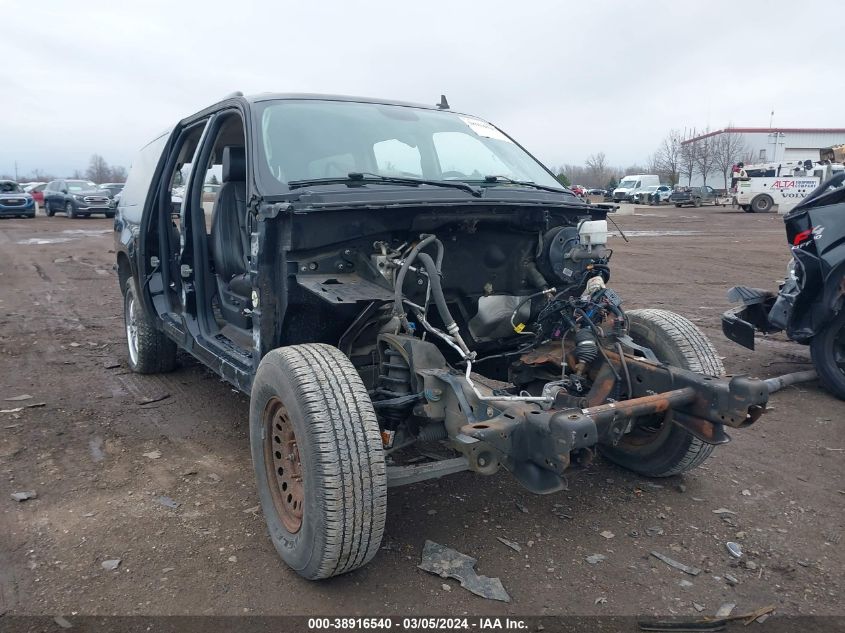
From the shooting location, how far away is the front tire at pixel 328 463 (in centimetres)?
260

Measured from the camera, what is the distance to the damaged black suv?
8.75ft

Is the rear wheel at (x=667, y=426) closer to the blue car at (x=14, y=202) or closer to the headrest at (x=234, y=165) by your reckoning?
the headrest at (x=234, y=165)

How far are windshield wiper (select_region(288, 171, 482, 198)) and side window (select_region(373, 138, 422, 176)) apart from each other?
236 millimetres

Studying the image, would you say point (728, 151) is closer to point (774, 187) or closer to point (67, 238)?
point (774, 187)

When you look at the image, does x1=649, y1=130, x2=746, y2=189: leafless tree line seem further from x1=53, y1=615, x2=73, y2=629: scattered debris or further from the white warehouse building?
x1=53, y1=615, x2=73, y2=629: scattered debris

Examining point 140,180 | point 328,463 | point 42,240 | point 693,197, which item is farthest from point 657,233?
point 693,197

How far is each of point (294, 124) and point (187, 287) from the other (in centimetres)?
140

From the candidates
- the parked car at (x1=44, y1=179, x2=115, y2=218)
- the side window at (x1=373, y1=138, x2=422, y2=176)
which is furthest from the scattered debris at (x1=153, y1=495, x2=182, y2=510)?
the parked car at (x1=44, y1=179, x2=115, y2=218)

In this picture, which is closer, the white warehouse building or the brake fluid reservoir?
the brake fluid reservoir

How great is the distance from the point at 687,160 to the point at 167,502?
2689 inches

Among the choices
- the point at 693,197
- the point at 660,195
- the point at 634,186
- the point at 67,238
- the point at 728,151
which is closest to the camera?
the point at 67,238

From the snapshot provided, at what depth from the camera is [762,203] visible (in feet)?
101

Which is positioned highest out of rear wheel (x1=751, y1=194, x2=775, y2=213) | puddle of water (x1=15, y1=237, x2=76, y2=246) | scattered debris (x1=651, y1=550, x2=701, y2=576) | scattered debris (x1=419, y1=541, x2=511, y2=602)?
rear wheel (x1=751, y1=194, x2=775, y2=213)

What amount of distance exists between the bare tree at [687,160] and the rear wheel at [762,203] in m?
34.5
